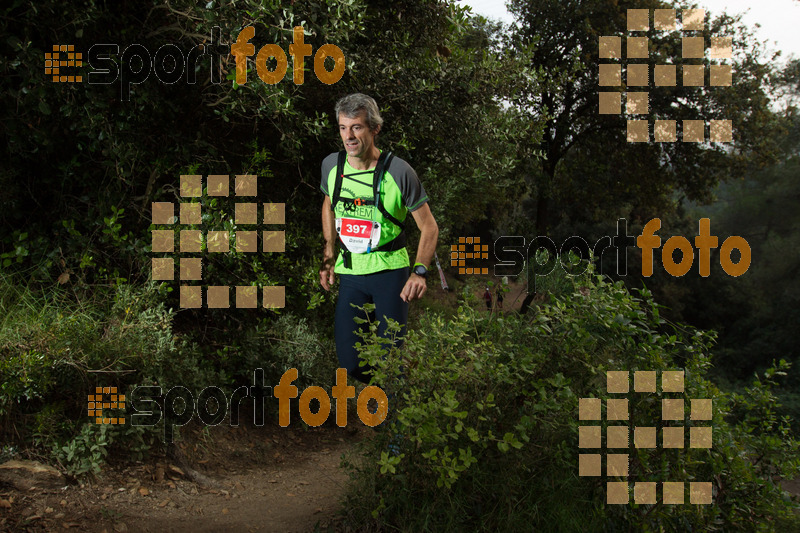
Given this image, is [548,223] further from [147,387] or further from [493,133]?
[147,387]

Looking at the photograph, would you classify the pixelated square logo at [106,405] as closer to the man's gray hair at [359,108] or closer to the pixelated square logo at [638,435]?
the man's gray hair at [359,108]

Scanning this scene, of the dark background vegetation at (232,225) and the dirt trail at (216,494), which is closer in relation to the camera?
the dark background vegetation at (232,225)

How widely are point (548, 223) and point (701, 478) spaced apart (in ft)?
70.0

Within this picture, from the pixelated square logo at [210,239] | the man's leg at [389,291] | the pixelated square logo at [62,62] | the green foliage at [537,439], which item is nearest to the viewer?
the green foliage at [537,439]

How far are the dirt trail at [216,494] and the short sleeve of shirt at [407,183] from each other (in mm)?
2150

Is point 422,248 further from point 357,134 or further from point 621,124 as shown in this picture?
Result: point 621,124

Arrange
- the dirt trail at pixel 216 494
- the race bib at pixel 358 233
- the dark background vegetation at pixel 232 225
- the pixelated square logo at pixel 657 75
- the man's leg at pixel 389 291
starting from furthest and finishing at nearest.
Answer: the pixelated square logo at pixel 657 75
the man's leg at pixel 389 291
the race bib at pixel 358 233
the dirt trail at pixel 216 494
the dark background vegetation at pixel 232 225

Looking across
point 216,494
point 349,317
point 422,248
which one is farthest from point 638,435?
point 216,494

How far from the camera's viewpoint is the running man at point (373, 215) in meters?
4.79

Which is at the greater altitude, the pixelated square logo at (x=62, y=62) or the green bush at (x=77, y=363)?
the pixelated square logo at (x=62, y=62)

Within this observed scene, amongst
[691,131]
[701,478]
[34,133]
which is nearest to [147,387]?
[34,133]

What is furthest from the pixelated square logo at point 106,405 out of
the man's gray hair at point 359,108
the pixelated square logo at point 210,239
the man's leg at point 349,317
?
the man's gray hair at point 359,108

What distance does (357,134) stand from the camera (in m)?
4.79

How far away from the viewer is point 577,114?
22.1 metres
